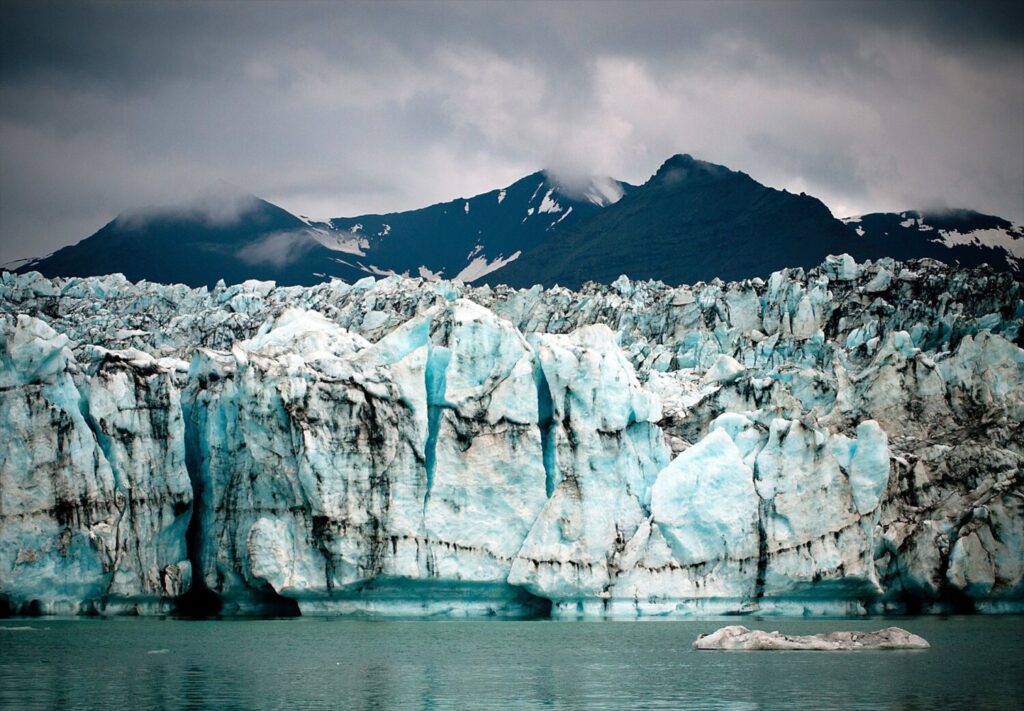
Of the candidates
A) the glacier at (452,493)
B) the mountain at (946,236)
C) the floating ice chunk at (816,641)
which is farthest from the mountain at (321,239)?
the floating ice chunk at (816,641)

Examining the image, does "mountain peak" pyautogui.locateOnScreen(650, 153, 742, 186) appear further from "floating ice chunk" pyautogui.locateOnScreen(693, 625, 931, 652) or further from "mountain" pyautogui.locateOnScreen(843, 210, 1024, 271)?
"floating ice chunk" pyautogui.locateOnScreen(693, 625, 931, 652)

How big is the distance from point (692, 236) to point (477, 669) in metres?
105

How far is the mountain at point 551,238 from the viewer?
123875 mm

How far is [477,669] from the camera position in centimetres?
2697

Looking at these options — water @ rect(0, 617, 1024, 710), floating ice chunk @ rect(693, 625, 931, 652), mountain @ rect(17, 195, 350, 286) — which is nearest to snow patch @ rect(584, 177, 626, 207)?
mountain @ rect(17, 195, 350, 286)

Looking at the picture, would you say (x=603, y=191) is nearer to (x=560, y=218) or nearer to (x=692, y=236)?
(x=560, y=218)

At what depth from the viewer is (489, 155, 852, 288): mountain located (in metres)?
121

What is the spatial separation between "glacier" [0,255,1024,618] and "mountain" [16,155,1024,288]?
7757 centimetres

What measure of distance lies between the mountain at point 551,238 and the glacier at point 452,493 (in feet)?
254

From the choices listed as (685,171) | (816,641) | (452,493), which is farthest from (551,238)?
(816,641)

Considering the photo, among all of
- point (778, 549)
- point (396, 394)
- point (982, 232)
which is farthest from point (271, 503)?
point (982, 232)

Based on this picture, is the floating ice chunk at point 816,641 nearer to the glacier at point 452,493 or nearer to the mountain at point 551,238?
the glacier at point 452,493

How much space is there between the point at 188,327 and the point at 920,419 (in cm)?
5029

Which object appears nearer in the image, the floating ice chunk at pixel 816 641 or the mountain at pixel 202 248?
the floating ice chunk at pixel 816 641
